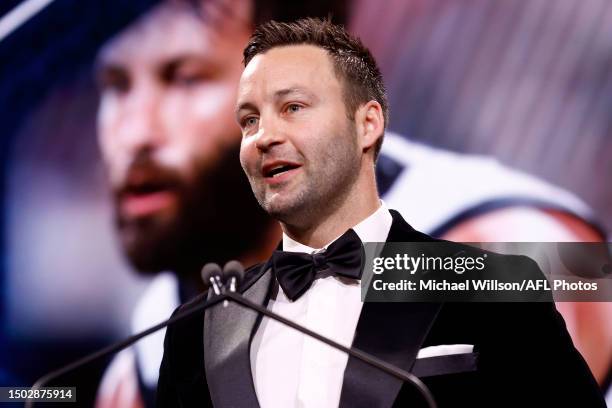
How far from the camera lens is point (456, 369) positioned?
1465 millimetres

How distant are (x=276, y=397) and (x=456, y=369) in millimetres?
321

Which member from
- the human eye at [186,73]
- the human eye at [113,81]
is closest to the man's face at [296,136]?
the human eye at [186,73]

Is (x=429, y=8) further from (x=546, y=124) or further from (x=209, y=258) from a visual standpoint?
(x=209, y=258)

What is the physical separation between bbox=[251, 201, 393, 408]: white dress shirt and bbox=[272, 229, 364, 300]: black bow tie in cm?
3

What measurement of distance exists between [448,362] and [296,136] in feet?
1.61

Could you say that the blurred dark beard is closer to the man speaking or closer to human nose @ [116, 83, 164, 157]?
human nose @ [116, 83, 164, 157]

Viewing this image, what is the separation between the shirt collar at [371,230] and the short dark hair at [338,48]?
15cm

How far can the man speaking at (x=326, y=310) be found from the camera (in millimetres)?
1483

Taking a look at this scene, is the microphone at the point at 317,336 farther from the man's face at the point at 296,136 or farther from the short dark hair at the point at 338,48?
the short dark hair at the point at 338,48

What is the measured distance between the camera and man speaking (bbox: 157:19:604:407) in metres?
1.48

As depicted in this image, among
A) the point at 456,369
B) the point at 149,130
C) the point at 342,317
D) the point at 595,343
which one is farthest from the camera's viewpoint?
the point at 149,130

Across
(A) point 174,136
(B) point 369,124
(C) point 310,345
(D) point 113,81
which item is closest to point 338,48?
(B) point 369,124

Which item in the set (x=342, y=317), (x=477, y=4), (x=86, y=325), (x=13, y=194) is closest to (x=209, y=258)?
(x=86, y=325)

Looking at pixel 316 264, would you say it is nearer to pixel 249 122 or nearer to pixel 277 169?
pixel 277 169
